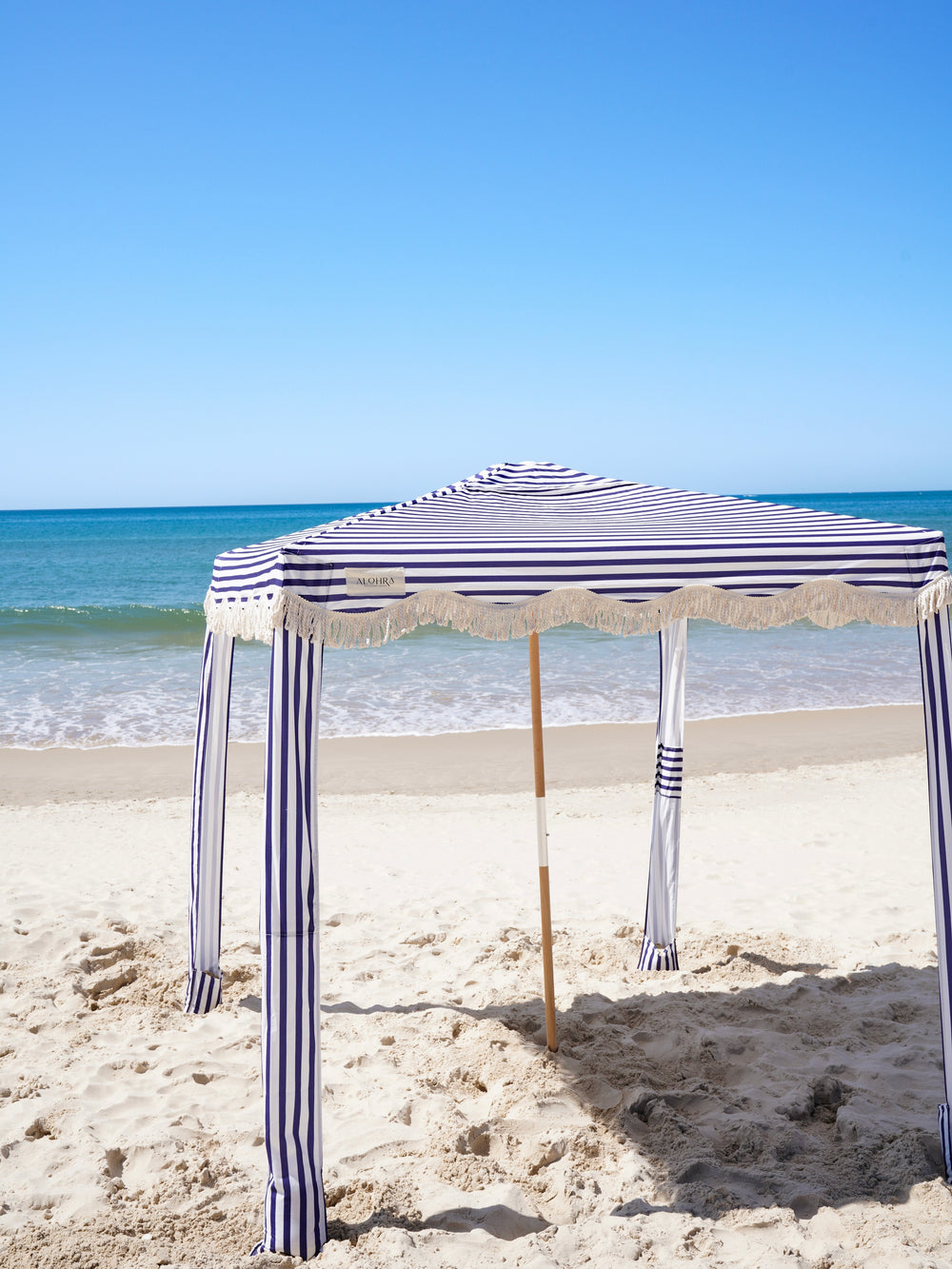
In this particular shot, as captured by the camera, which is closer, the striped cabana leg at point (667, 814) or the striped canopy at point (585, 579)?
the striped canopy at point (585, 579)

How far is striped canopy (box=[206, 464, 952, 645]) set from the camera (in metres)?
2.63

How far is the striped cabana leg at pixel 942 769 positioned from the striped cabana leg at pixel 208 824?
270cm

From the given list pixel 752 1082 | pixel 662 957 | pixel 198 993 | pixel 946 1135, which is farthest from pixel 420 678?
pixel 946 1135

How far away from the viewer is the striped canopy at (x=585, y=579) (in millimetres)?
2627

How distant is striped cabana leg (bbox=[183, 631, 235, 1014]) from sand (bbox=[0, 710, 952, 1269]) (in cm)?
17

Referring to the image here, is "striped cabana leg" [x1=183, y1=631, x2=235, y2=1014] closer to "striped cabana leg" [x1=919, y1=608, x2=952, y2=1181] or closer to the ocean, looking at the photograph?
"striped cabana leg" [x1=919, y1=608, x2=952, y2=1181]

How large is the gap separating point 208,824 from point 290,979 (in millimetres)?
1616

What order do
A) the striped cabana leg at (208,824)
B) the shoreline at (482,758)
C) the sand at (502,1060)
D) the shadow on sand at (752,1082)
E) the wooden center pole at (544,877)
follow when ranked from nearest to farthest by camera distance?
the sand at (502,1060), the shadow on sand at (752,1082), the wooden center pole at (544,877), the striped cabana leg at (208,824), the shoreline at (482,758)

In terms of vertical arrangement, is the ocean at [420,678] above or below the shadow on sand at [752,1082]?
above

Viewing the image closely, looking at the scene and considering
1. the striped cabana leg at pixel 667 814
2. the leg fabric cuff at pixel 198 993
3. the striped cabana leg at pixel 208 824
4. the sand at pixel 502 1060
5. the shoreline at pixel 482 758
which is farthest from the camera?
→ the shoreline at pixel 482 758

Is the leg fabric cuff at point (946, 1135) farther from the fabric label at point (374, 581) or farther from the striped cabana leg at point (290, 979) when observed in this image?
the fabric label at point (374, 581)

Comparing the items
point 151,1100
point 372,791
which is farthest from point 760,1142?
point 372,791

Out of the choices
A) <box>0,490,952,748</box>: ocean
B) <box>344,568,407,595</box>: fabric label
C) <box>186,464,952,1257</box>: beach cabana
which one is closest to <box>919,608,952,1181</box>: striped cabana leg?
<box>186,464,952,1257</box>: beach cabana

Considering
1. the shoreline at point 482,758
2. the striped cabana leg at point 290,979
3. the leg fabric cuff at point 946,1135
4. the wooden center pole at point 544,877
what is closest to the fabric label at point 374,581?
the striped cabana leg at point 290,979
